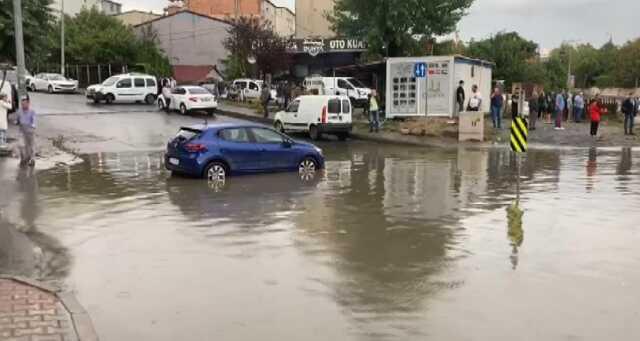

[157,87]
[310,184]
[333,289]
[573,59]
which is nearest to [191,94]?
[157,87]

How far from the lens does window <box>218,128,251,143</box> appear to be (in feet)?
56.6

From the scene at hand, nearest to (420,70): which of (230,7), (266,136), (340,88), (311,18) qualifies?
(340,88)

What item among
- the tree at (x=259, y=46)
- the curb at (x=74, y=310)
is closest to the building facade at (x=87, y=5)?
the tree at (x=259, y=46)

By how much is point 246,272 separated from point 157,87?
118 ft

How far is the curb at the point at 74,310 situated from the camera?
6.14m

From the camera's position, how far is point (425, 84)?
32219 mm

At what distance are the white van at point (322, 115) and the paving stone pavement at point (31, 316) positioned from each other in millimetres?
21724

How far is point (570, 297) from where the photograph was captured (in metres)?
7.70

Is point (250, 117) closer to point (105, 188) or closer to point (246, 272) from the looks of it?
point (105, 188)

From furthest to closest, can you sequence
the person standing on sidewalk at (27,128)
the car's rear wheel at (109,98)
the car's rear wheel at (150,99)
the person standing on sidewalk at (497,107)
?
the car's rear wheel at (150,99) < the car's rear wheel at (109,98) < the person standing on sidewalk at (497,107) < the person standing on sidewalk at (27,128)

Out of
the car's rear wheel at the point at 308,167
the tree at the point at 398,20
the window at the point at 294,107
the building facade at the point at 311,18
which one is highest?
the building facade at the point at 311,18

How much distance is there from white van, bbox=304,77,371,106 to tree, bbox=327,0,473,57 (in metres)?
3.55

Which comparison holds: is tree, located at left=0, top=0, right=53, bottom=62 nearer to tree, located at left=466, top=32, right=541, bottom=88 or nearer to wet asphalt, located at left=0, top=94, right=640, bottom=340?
wet asphalt, located at left=0, top=94, right=640, bottom=340

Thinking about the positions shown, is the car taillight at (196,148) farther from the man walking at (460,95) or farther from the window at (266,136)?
the man walking at (460,95)
